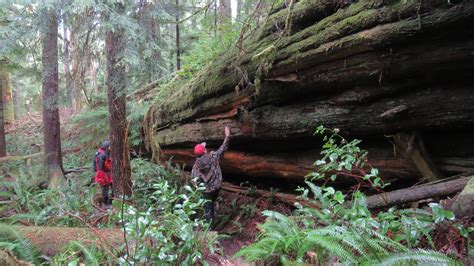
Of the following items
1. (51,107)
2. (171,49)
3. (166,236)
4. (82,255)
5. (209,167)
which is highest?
(171,49)

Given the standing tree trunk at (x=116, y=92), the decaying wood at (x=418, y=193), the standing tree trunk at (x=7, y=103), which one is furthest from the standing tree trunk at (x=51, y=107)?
the standing tree trunk at (x=7, y=103)

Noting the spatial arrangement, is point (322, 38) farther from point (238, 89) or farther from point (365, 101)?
point (238, 89)

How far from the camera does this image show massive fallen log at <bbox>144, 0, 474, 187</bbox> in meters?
4.35

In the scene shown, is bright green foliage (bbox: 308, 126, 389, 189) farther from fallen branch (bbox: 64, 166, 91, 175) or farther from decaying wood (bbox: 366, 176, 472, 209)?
fallen branch (bbox: 64, 166, 91, 175)

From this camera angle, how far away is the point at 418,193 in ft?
15.3

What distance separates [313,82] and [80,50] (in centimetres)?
563

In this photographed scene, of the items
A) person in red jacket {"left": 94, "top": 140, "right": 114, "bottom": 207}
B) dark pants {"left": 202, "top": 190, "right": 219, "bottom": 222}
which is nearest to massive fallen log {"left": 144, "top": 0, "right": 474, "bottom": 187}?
dark pants {"left": 202, "top": 190, "right": 219, "bottom": 222}

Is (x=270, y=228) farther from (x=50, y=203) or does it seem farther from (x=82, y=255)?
(x=50, y=203)

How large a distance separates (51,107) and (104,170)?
10.1 feet

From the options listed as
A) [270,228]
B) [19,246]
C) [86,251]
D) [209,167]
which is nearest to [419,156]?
[270,228]

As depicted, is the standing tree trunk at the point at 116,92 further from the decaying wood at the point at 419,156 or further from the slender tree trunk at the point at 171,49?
the slender tree trunk at the point at 171,49

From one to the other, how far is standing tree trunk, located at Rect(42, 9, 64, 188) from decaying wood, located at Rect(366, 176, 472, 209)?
30.1 ft

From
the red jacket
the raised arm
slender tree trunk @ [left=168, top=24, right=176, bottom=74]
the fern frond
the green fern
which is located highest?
slender tree trunk @ [left=168, top=24, right=176, bottom=74]

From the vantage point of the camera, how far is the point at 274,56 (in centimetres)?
603
